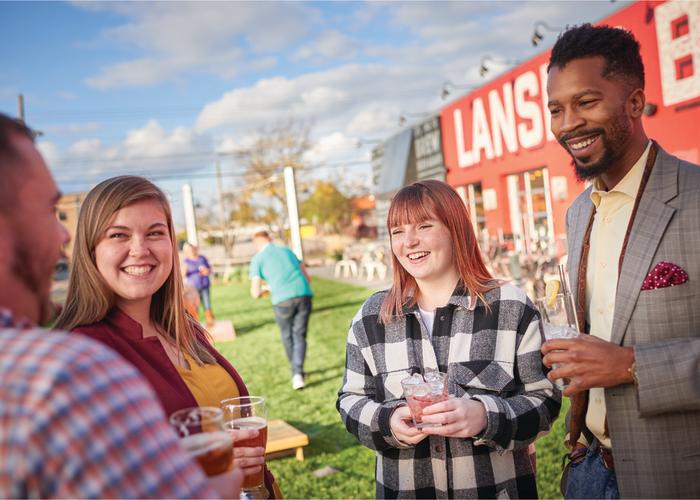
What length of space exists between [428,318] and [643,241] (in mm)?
967

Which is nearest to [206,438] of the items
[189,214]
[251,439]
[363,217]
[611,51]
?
[251,439]

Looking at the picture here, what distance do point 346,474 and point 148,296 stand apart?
12.2 ft

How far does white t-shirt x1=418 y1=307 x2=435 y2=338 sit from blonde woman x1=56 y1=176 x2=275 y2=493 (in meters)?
0.89

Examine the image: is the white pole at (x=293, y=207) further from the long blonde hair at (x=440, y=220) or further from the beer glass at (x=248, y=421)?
the beer glass at (x=248, y=421)

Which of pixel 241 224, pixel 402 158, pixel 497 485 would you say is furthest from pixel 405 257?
pixel 241 224

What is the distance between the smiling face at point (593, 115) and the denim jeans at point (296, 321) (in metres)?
6.85

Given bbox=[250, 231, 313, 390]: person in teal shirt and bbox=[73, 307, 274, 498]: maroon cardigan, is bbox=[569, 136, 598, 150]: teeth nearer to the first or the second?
bbox=[73, 307, 274, 498]: maroon cardigan

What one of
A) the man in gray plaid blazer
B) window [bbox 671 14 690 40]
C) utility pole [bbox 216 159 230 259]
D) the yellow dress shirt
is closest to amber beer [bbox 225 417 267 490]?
the man in gray plaid blazer

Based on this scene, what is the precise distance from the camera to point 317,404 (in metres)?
7.90

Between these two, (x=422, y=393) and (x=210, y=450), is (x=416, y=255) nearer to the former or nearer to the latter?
(x=422, y=393)

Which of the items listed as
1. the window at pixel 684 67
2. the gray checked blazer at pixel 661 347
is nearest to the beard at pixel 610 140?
the gray checked blazer at pixel 661 347

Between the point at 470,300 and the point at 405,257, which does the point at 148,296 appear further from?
the point at 470,300

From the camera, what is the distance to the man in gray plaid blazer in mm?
1882

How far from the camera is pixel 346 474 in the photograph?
5.48 m
